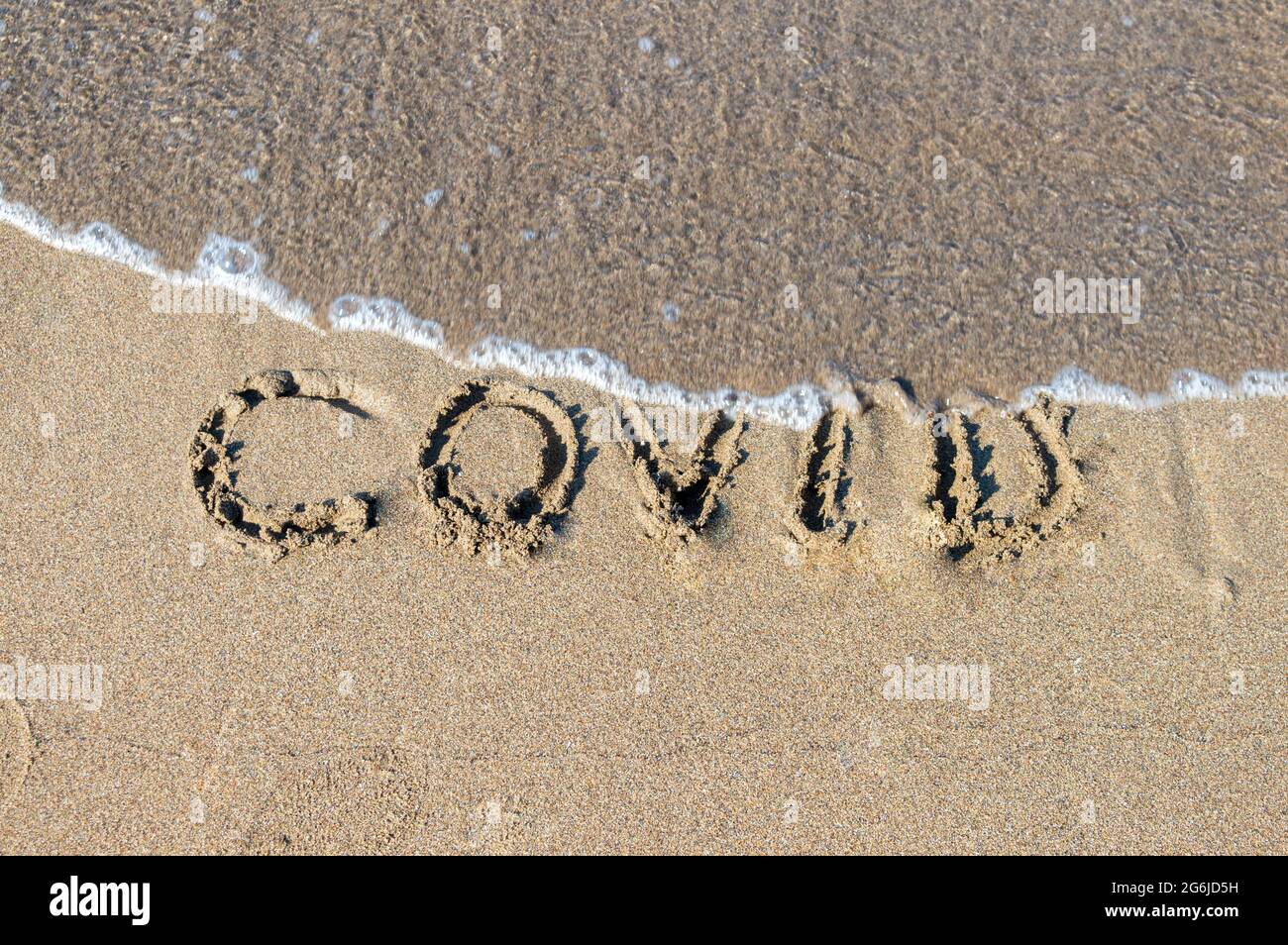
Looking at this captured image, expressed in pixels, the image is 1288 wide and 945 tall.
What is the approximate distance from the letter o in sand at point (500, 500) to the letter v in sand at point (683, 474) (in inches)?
11.9

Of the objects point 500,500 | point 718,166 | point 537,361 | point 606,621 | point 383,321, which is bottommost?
point 606,621

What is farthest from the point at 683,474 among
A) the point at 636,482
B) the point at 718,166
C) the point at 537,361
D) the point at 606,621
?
the point at 718,166

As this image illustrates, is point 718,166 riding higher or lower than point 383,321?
higher

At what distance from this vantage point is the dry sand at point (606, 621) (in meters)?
3.19

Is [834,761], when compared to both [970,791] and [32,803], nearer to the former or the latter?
[970,791]

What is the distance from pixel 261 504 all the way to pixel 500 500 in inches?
41.2

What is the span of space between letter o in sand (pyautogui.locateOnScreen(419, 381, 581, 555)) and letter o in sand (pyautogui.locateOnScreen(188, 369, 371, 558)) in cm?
33

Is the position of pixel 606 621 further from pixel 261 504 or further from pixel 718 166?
pixel 718 166

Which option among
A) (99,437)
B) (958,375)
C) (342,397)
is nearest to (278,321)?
(342,397)

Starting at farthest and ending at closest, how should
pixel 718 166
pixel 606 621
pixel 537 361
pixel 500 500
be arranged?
pixel 718 166 → pixel 537 361 → pixel 500 500 → pixel 606 621

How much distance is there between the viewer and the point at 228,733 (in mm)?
3285

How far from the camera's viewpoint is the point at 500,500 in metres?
3.64

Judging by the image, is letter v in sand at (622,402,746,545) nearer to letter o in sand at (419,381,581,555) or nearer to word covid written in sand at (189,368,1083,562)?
word covid written in sand at (189,368,1083,562)

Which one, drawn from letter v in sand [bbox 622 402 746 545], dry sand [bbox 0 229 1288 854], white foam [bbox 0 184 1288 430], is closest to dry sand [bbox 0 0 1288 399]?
white foam [bbox 0 184 1288 430]
